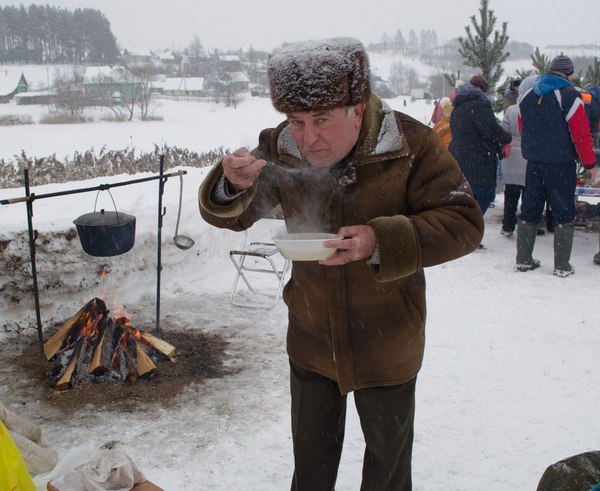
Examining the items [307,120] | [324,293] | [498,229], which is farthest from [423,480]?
[498,229]

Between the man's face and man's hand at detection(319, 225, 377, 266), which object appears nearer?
man's hand at detection(319, 225, 377, 266)

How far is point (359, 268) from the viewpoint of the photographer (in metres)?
2.23

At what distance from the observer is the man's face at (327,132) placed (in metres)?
2.03

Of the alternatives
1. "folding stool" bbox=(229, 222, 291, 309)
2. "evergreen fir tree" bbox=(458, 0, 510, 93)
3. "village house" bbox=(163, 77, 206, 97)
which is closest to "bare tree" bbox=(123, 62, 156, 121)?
"village house" bbox=(163, 77, 206, 97)

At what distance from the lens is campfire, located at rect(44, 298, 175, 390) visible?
4.50 metres

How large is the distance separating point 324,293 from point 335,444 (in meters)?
0.75

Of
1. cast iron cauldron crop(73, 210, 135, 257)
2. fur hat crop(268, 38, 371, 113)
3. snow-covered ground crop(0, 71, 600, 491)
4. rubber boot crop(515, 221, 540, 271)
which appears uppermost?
fur hat crop(268, 38, 371, 113)

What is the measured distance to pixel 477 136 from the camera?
7.74 metres

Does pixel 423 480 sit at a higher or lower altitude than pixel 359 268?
lower

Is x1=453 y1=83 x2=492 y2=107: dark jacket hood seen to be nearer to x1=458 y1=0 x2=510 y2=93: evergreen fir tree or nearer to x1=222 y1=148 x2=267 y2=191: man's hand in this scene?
x1=458 y1=0 x2=510 y2=93: evergreen fir tree

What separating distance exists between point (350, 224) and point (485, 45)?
11.2 metres

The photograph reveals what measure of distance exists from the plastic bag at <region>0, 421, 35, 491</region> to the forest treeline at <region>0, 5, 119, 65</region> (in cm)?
3678

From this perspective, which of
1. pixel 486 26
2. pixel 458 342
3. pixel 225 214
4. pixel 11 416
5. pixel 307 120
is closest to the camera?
pixel 307 120

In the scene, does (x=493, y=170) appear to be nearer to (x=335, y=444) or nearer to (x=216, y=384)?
(x=216, y=384)
